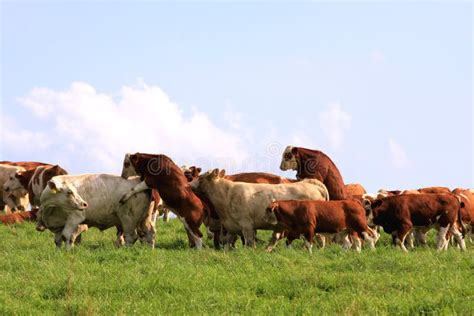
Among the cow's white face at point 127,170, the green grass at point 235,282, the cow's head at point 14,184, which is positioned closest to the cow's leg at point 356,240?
the green grass at point 235,282

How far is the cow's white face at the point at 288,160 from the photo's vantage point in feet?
63.1

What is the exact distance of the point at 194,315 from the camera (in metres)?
9.78

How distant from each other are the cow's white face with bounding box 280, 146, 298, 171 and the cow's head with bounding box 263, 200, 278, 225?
350cm

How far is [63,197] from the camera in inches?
640

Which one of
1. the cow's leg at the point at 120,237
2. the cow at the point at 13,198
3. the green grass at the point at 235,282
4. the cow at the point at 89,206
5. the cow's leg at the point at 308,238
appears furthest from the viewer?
the cow at the point at 13,198

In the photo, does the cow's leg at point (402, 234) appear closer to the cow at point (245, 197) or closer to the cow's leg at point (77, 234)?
the cow at point (245, 197)

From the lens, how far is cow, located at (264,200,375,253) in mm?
15453

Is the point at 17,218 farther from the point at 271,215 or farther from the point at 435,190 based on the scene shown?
the point at 435,190

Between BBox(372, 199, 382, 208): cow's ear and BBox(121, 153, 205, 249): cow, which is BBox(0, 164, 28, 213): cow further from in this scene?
BBox(372, 199, 382, 208): cow's ear

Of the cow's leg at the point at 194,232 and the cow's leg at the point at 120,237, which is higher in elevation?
the cow's leg at the point at 194,232

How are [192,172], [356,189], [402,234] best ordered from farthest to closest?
[356,189] → [192,172] → [402,234]

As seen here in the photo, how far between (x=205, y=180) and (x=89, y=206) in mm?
2607

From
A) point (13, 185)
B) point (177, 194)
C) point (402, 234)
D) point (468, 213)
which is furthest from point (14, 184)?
point (468, 213)

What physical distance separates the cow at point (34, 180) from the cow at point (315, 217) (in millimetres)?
9713
